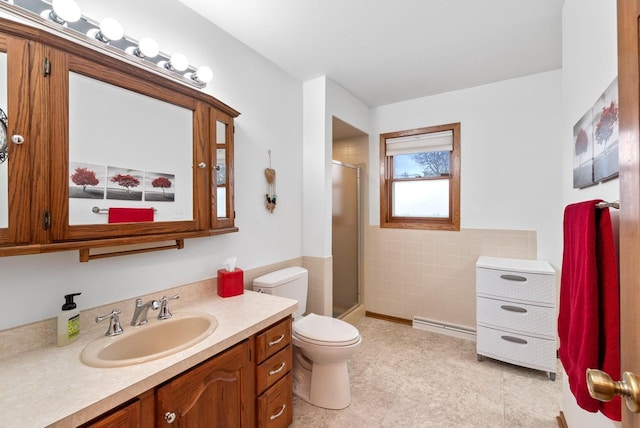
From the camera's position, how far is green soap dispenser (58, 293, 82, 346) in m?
1.12

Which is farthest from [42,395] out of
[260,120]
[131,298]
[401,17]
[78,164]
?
[401,17]

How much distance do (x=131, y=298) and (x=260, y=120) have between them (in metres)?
1.43

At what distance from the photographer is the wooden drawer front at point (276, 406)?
140 centimetres

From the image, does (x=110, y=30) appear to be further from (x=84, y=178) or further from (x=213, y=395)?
(x=213, y=395)

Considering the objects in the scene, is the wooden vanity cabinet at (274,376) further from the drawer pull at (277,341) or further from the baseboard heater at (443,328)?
the baseboard heater at (443,328)

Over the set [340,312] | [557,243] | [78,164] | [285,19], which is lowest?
[340,312]

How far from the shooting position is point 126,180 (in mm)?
1326

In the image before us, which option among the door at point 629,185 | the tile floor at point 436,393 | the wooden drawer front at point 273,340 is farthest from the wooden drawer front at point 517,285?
the door at point 629,185

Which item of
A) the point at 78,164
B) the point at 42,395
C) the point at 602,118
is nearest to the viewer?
the point at 42,395

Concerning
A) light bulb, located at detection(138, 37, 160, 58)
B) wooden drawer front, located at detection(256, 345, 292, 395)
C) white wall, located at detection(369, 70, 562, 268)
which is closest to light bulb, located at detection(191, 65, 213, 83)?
light bulb, located at detection(138, 37, 160, 58)

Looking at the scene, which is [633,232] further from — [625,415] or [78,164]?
[78,164]

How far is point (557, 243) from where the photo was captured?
7.75 ft

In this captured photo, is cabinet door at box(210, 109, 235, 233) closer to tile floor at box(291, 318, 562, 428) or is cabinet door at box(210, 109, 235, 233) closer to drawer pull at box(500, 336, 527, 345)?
tile floor at box(291, 318, 562, 428)

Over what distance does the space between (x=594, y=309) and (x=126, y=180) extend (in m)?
1.83
